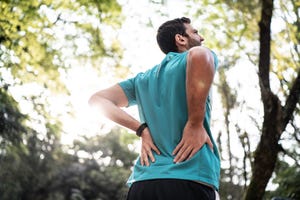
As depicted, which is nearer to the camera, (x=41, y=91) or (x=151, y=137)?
(x=151, y=137)

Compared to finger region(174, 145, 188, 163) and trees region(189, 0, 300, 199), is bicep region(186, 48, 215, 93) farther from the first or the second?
trees region(189, 0, 300, 199)

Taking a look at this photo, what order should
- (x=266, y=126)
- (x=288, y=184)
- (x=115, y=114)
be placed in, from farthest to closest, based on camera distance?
(x=288, y=184) → (x=266, y=126) → (x=115, y=114)

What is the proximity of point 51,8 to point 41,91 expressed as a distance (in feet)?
6.95

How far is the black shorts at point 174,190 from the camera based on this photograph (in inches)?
59.7

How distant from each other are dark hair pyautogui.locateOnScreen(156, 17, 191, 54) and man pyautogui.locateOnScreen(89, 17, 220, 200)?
0.11 meters

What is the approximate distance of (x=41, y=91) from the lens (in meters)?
9.48

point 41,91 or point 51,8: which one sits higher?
point 51,8

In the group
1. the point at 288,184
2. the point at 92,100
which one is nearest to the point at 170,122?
the point at 92,100

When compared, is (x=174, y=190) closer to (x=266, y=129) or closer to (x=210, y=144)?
(x=210, y=144)

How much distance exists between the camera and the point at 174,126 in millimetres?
1671

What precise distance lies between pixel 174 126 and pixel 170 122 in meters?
0.03

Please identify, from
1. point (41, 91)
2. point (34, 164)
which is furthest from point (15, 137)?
point (34, 164)

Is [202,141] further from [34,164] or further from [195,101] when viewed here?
[34,164]

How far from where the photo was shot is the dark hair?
2043 mm
